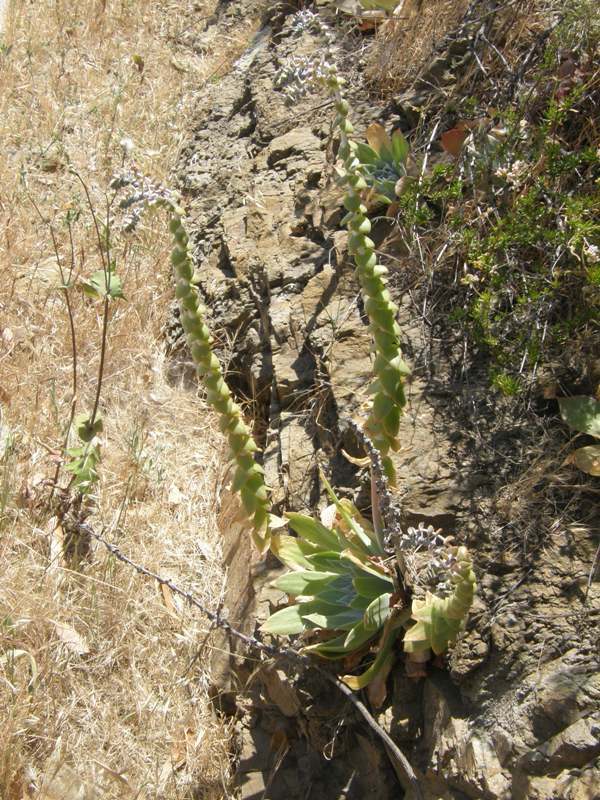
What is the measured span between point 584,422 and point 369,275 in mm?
806

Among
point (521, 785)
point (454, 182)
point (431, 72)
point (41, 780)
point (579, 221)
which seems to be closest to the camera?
point (521, 785)

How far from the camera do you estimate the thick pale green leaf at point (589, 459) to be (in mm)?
2416

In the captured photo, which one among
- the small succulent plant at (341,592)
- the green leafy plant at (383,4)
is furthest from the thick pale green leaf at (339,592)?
the green leafy plant at (383,4)

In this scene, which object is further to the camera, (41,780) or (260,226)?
(260,226)

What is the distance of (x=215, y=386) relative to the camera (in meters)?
2.35

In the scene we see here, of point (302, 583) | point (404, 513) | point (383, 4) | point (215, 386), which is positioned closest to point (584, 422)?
point (404, 513)

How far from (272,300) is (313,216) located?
0.44 meters

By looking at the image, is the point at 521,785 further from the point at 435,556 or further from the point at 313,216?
the point at 313,216

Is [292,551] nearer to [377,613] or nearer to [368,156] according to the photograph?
[377,613]

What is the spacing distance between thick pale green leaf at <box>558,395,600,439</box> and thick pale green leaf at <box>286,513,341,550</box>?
80 centimetres

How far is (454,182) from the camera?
3.20m

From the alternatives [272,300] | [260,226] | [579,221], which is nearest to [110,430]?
[272,300]

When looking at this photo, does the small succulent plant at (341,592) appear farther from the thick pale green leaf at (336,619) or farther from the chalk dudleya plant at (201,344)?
the chalk dudleya plant at (201,344)

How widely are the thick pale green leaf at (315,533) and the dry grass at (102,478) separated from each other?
1.76ft
